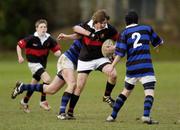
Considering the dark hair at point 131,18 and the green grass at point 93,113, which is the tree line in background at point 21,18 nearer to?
the green grass at point 93,113

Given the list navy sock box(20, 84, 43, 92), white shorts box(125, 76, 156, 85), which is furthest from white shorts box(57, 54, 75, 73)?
white shorts box(125, 76, 156, 85)

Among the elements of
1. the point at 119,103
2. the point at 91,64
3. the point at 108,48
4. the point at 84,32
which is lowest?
the point at 119,103

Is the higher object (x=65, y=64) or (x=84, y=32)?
(x=84, y=32)

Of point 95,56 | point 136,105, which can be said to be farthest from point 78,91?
point 136,105

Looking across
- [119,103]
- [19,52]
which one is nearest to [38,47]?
[19,52]

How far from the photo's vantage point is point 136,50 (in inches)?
455

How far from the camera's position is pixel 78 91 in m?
12.5

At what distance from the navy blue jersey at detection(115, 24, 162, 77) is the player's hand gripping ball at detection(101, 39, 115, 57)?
22.6 inches

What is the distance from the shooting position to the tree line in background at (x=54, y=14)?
5006cm

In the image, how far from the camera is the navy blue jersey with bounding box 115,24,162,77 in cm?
1152

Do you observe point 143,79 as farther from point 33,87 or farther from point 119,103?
point 33,87

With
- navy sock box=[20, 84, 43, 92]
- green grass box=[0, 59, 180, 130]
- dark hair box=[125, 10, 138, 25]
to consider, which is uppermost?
dark hair box=[125, 10, 138, 25]

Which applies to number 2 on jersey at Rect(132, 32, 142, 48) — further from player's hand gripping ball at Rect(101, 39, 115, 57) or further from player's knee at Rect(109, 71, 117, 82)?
player's knee at Rect(109, 71, 117, 82)

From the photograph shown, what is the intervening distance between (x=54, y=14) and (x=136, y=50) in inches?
1698
